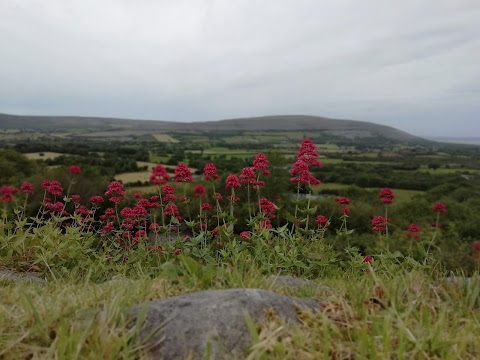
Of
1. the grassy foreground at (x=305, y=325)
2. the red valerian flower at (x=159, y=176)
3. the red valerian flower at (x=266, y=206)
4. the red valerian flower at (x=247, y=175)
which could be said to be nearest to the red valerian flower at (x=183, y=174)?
the red valerian flower at (x=159, y=176)

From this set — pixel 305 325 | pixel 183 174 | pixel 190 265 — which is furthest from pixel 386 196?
pixel 305 325

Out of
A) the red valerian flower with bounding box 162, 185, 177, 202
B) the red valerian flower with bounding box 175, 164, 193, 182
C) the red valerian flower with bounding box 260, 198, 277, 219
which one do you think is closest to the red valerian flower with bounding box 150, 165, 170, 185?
the red valerian flower with bounding box 175, 164, 193, 182

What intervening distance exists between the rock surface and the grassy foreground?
0.10 metres

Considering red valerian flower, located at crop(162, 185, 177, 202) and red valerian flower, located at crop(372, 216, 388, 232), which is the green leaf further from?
red valerian flower, located at crop(372, 216, 388, 232)

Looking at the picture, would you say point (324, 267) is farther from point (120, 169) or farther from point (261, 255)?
point (120, 169)

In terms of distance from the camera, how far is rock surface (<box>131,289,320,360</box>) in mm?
2428

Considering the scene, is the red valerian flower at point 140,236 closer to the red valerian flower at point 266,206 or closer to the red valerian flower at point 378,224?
the red valerian flower at point 266,206

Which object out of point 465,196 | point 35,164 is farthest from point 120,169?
point 465,196

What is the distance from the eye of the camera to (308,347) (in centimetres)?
251

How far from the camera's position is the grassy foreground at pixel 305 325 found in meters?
2.37

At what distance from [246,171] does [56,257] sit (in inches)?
124

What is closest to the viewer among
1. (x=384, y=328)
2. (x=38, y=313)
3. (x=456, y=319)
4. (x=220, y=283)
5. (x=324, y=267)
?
(x=384, y=328)

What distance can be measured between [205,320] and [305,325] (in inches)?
27.3

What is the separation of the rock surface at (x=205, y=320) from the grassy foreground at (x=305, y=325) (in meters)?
0.10
